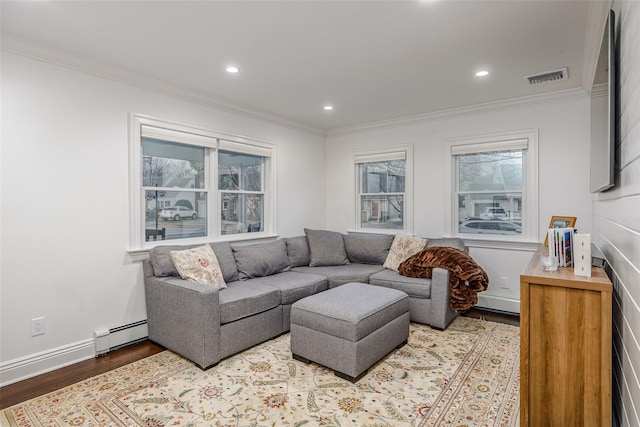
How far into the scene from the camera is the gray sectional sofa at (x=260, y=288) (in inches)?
107

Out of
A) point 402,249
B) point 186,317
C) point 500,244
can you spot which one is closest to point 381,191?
point 402,249

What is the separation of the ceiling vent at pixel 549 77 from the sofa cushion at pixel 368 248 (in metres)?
2.33

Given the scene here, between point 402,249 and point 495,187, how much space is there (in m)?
1.38

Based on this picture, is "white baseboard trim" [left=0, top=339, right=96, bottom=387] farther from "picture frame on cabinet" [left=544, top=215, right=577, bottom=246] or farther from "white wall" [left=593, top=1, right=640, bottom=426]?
"picture frame on cabinet" [left=544, top=215, right=577, bottom=246]

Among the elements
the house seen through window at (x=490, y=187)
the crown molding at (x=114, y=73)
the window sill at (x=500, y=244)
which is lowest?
the window sill at (x=500, y=244)

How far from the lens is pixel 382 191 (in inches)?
203

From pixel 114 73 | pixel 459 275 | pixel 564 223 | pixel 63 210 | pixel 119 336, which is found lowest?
pixel 119 336

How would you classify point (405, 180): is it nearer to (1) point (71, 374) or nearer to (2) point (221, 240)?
(2) point (221, 240)

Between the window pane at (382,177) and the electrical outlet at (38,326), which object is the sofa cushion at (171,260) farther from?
the window pane at (382,177)

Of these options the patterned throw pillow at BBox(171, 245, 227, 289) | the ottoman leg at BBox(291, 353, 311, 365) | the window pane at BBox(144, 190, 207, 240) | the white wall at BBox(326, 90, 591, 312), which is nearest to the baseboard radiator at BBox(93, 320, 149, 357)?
the patterned throw pillow at BBox(171, 245, 227, 289)

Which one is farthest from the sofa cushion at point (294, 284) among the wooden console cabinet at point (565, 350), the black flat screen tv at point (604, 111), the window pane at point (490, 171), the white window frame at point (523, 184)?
the black flat screen tv at point (604, 111)

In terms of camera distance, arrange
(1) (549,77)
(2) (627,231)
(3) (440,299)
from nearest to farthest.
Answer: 1. (2) (627,231)
2. (1) (549,77)
3. (3) (440,299)

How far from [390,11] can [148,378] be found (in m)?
3.07

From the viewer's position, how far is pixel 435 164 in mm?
4531
